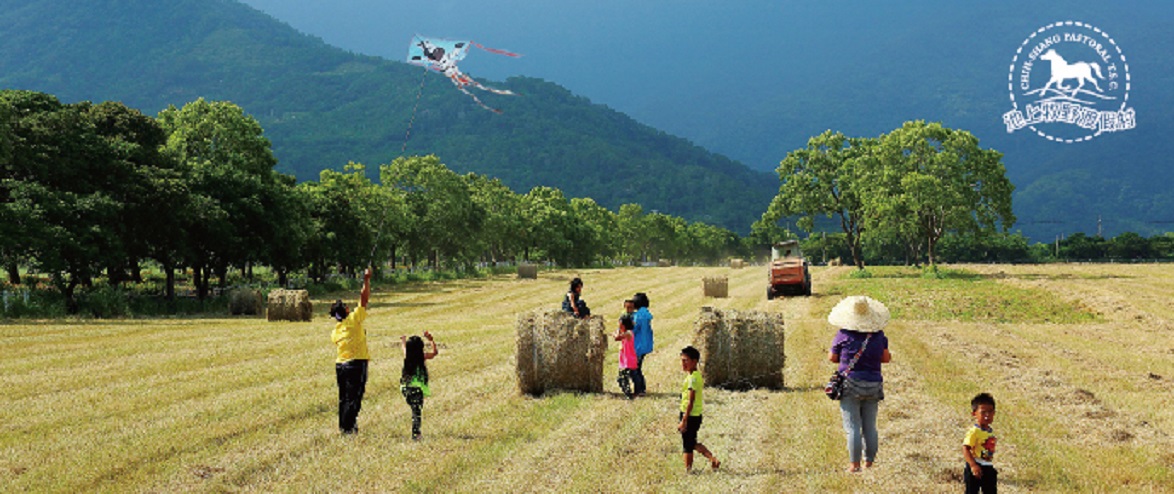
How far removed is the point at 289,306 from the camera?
34.8 m

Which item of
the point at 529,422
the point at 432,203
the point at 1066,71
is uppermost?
the point at 1066,71

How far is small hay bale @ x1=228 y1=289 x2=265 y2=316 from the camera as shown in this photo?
3912 cm

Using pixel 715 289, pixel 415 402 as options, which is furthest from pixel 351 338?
pixel 715 289

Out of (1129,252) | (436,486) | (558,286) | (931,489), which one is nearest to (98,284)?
(558,286)

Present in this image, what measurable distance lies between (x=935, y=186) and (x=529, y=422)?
177 feet

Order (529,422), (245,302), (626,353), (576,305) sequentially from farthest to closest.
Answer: (245,302), (576,305), (626,353), (529,422)

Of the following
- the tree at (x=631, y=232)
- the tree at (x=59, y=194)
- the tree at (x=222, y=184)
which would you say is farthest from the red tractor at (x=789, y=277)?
the tree at (x=631, y=232)

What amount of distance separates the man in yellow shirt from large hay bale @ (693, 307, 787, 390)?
6488 mm

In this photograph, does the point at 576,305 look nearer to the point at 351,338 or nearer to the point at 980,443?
the point at 351,338

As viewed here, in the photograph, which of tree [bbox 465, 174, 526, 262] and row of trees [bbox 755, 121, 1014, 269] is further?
tree [bbox 465, 174, 526, 262]

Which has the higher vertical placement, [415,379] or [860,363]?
[860,363]

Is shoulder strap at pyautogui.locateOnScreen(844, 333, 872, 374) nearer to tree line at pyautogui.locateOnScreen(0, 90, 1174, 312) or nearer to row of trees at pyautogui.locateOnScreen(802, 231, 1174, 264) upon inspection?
tree line at pyautogui.locateOnScreen(0, 90, 1174, 312)

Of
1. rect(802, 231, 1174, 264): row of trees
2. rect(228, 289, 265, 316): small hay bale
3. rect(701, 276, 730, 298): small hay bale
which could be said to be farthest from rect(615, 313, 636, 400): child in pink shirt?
rect(802, 231, 1174, 264): row of trees

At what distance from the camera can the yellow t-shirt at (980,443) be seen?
8617mm
